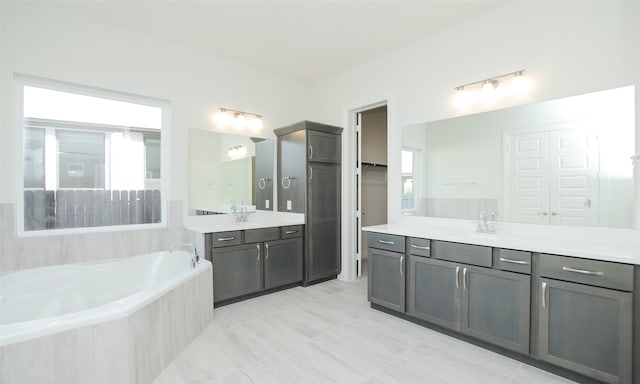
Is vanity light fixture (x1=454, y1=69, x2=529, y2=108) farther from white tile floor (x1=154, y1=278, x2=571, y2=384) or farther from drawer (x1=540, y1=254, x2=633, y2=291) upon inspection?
white tile floor (x1=154, y1=278, x2=571, y2=384)

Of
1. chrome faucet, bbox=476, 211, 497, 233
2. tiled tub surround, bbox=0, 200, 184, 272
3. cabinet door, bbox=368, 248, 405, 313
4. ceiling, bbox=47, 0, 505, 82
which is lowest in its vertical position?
cabinet door, bbox=368, 248, 405, 313

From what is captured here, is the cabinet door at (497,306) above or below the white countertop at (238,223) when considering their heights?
below

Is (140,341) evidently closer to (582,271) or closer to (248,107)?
(582,271)

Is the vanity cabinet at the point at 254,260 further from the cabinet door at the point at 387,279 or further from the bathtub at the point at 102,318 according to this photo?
the cabinet door at the point at 387,279

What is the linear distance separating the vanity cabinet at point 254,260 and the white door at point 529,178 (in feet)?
7.61

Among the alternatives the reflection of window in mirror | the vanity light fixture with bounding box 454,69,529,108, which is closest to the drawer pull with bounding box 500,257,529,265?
the reflection of window in mirror

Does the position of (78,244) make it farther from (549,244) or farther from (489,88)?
(489,88)

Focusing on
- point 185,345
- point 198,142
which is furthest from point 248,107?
point 185,345

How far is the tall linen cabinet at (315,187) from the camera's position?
3.70m

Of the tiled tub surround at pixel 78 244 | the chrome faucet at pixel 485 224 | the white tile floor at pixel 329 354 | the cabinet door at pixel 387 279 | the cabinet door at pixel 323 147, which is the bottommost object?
the white tile floor at pixel 329 354

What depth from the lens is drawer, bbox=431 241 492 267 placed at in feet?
7.17

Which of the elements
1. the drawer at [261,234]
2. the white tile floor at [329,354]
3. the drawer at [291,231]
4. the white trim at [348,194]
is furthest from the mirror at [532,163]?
the drawer at [261,234]

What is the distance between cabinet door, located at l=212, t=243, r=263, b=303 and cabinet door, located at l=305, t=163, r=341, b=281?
2.33 ft

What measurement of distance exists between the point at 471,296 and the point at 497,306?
7.2 inches
